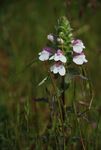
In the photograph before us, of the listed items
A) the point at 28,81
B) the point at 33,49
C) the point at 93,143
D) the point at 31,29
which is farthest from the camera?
the point at 31,29

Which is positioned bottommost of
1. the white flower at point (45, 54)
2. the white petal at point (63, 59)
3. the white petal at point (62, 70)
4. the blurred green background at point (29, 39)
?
the white petal at point (62, 70)

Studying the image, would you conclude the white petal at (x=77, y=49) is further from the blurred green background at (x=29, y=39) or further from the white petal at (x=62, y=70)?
the blurred green background at (x=29, y=39)

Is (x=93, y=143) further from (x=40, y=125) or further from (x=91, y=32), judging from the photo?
(x=91, y=32)

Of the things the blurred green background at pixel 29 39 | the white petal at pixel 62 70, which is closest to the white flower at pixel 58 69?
the white petal at pixel 62 70

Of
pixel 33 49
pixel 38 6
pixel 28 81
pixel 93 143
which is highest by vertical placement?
pixel 38 6

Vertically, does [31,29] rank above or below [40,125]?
above

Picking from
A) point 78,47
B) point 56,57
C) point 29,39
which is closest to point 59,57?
point 56,57

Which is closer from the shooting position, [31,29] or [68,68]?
[68,68]

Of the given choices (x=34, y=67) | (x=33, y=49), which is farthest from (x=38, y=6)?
(x=34, y=67)
